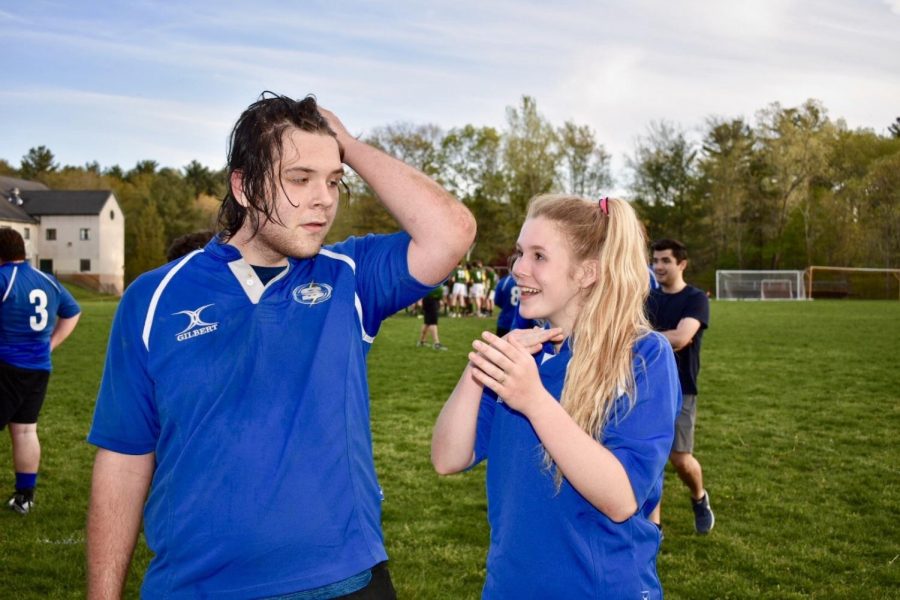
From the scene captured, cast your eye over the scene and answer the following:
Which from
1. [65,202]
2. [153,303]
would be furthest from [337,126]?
[65,202]

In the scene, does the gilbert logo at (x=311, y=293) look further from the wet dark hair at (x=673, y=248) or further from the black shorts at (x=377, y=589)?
the wet dark hair at (x=673, y=248)

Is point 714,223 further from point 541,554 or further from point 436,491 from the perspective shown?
point 541,554

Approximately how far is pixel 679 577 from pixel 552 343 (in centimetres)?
386

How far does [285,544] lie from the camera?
214cm

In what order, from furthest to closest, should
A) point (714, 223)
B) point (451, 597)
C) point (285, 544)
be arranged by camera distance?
point (714, 223)
point (451, 597)
point (285, 544)

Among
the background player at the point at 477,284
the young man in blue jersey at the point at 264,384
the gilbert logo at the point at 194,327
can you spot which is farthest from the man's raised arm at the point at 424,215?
the background player at the point at 477,284

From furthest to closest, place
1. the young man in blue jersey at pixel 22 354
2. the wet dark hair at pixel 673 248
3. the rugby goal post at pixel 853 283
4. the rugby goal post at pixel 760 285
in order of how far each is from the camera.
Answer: the rugby goal post at pixel 760 285, the rugby goal post at pixel 853 283, the young man in blue jersey at pixel 22 354, the wet dark hair at pixel 673 248

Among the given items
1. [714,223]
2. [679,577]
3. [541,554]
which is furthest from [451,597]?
[714,223]

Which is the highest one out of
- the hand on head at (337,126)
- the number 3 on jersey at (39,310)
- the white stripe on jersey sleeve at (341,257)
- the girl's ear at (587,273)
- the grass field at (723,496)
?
the hand on head at (337,126)

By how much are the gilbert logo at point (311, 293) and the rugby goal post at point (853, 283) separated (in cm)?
5496

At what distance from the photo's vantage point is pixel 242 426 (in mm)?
2164

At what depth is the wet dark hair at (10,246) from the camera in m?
7.46

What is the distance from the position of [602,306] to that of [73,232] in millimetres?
85611

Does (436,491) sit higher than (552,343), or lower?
lower
